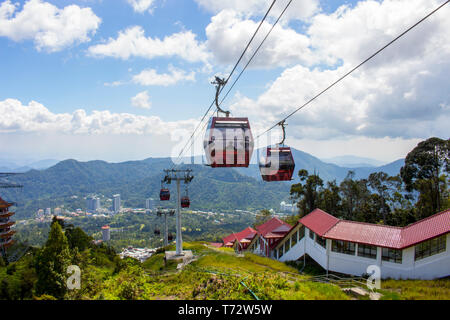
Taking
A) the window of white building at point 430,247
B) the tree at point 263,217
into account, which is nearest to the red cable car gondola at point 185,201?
the window of white building at point 430,247

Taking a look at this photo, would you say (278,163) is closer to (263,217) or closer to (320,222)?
(320,222)

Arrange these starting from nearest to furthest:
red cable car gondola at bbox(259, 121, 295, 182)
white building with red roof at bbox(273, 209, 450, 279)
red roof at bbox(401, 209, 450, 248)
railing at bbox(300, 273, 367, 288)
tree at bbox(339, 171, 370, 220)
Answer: railing at bbox(300, 273, 367, 288)
red cable car gondola at bbox(259, 121, 295, 182)
red roof at bbox(401, 209, 450, 248)
white building with red roof at bbox(273, 209, 450, 279)
tree at bbox(339, 171, 370, 220)

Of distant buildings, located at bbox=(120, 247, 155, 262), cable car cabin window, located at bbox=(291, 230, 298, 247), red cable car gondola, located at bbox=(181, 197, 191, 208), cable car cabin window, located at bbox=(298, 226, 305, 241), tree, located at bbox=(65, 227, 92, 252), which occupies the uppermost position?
red cable car gondola, located at bbox=(181, 197, 191, 208)

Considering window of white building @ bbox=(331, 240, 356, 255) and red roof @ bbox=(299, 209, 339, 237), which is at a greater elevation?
red roof @ bbox=(299, 209, 339, 237)

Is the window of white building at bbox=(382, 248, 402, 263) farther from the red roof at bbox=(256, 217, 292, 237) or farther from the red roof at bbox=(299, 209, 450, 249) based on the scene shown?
the red roof at bbox=(256, 217, 292, 237)

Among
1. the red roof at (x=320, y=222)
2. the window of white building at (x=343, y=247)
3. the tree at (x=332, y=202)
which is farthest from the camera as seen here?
the tree at (x=332, y=202)

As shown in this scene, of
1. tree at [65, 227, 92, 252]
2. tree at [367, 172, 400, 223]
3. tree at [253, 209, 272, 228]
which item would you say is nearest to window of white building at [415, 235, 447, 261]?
tree at [367, 172, 400, 223]

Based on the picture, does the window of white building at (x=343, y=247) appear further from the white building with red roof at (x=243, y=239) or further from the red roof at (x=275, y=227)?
the white building with red roof at (x=243, y=239)
